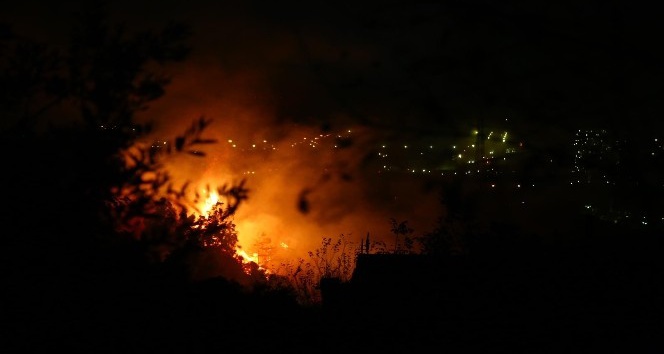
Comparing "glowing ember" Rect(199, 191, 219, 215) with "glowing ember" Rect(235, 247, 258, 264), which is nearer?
"glowing ember" Rect(199, 191, 219, 215)

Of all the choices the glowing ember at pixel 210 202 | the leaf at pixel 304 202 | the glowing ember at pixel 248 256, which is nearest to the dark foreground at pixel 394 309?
the glowing ember at pixel 210 202

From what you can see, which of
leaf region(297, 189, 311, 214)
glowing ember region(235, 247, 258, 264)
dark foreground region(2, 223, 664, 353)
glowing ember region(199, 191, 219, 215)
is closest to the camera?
leaf region(297, 189, 311, 214)

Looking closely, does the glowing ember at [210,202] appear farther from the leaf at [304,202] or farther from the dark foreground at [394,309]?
the leaf at [304,202]

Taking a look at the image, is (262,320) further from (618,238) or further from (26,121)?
(618,238)

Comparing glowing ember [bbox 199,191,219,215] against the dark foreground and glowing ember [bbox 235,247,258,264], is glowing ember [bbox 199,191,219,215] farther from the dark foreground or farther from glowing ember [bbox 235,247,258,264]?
glowing ember [bbox 235,247,258,264]

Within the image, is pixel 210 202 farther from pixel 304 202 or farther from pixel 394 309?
pixel 394 309

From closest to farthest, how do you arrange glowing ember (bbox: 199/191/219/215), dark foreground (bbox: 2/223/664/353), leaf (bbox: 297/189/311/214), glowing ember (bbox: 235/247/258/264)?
leaf (bbox: 297/189/311/214), dark foreground (bbox: 2/223/664/353), glowing ember (bbox: 199/191/219/215), glowing ember (bbox: 235/247/258/264)

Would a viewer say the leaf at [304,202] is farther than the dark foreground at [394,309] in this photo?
No

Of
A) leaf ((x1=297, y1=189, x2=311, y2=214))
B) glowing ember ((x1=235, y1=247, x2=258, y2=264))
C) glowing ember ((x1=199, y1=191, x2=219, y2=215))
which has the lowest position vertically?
leaf ((x1=297, y1=189, x2=311, y2=214))

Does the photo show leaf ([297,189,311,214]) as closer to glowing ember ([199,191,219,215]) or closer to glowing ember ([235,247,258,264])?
glowing ember ([199,191,219,215])

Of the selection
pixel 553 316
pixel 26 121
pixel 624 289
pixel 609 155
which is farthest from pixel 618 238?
pixel 26 121

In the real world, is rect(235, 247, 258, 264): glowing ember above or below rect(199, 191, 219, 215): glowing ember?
above

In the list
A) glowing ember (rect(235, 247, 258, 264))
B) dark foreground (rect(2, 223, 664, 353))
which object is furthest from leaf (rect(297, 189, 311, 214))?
glowing ember (rect(235, 247, 258, 264))

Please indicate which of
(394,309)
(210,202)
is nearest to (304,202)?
(210,202)
